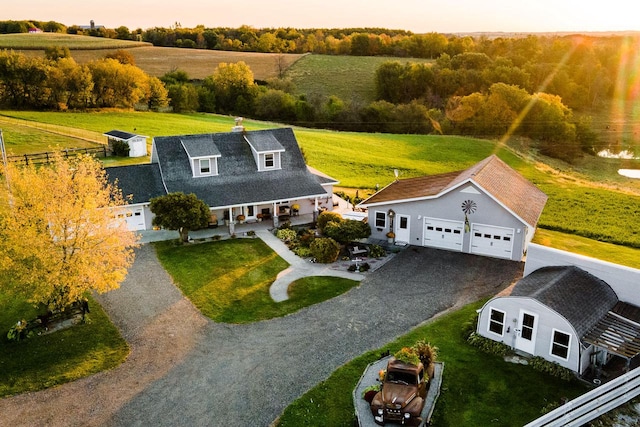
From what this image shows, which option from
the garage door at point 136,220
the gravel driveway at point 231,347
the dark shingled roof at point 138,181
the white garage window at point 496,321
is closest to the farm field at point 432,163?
the gravel driveway at point 231,347

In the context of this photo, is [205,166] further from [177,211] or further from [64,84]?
[64,84]

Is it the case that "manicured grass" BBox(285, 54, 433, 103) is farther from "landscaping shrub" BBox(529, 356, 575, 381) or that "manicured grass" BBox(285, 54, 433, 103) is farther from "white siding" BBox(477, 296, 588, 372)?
"landscaping shrub" BBox(529, 356, 575, 381)

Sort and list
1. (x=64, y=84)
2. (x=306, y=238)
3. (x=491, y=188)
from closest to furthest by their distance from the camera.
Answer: (x=491, y=188), (x=306, y=238), (x=64, y=84)

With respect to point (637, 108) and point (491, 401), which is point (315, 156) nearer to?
point (491, 401)

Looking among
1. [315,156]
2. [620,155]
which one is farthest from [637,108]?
[315,156]

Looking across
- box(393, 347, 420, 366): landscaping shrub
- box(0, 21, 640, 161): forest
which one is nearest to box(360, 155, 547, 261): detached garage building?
box(393, 347, 420, 366): landscaping shrub

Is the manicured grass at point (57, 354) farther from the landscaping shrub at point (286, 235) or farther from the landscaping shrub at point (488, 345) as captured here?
the landscaping shrub at point (488, 345)

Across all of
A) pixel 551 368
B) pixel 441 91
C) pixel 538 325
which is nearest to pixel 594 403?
pixel 551 368
